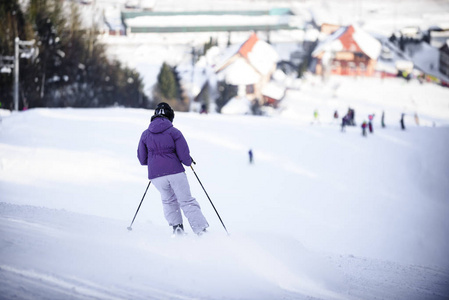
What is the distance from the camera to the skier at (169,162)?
4.54 metres

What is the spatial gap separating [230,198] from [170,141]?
24.1 feet

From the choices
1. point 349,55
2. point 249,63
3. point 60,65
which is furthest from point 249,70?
point 60,65

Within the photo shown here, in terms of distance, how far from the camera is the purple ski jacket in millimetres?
4527

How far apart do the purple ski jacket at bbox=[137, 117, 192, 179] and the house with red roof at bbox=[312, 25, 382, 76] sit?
4967cm

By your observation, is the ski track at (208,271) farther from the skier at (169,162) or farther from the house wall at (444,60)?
the house wall at (444,60)

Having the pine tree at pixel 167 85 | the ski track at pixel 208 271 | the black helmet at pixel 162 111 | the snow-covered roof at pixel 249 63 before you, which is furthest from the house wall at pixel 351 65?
the black helmet at pixel 162 111

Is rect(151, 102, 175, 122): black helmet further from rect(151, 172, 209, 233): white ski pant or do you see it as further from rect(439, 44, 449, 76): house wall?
rect(439, 44, 449, 76): house wall

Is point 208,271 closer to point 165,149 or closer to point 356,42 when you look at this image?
point 165,149

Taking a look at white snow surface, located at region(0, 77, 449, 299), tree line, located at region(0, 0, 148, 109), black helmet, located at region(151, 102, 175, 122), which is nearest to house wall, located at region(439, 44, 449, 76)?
white snow surface, located at region(0, 77, 449, 299)

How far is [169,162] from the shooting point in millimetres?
4535

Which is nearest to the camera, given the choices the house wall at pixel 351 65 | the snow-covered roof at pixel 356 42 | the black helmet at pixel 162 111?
the black helmet at pixel 162 111

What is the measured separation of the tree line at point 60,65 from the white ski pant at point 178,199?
1027 inches

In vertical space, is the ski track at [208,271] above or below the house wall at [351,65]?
below

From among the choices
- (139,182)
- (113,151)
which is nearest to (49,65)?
(113,151)
